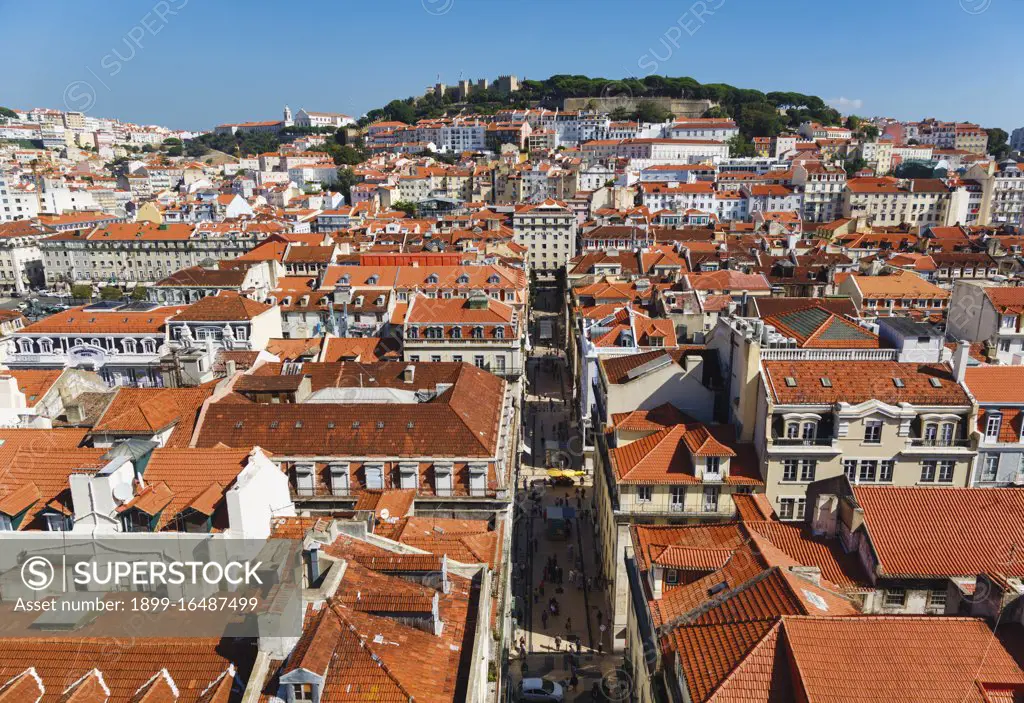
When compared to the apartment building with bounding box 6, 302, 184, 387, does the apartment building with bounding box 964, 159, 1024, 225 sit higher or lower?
higher

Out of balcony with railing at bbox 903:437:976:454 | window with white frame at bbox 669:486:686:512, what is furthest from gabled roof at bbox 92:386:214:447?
balcony with railing at bbox 903:437:976:454

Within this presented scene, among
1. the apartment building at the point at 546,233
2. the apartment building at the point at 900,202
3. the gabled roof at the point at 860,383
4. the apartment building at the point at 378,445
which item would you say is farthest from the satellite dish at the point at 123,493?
the apartment building at the point at 900,202

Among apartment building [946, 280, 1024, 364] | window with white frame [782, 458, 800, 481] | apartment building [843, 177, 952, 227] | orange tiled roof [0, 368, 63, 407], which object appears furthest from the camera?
apartment building [843, 177, 952, 227]

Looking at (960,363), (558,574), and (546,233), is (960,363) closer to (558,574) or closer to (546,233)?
(558,574)

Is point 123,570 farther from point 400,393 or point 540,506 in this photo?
point 540,506

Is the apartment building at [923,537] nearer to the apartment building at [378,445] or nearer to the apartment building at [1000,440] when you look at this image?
the apartment building at [1000,440]

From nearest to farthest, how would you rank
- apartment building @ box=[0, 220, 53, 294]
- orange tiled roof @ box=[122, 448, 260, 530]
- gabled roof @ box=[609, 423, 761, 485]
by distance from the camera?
orange tiled roof @ box=[122, 448, 260, 530] → gabled roof @ box=[609, 423, 761, 485] → apartment building @ box=[0, 220, 53, 294]

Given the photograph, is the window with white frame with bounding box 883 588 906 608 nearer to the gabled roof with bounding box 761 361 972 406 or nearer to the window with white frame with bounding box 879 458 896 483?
the gabled roof with bounding box 761 361 972 406
